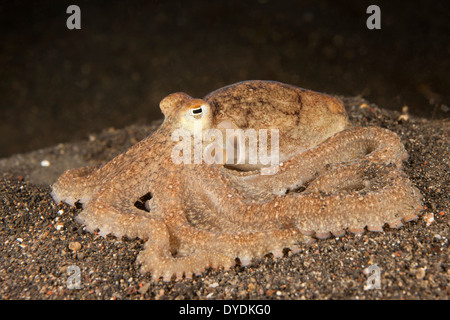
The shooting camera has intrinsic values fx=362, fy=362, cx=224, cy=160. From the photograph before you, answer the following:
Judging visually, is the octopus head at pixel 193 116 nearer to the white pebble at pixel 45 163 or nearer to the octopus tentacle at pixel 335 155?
the octopus tentacle at pixel 335 155

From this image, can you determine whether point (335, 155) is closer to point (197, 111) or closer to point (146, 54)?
point (197, 111)

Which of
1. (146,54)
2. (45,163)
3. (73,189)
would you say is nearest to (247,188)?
(73,189)

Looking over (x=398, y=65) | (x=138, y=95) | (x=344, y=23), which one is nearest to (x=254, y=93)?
(x=398, y=65)

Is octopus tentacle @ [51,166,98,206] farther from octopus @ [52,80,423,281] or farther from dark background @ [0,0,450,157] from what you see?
dark background @ [0,0,450,157]

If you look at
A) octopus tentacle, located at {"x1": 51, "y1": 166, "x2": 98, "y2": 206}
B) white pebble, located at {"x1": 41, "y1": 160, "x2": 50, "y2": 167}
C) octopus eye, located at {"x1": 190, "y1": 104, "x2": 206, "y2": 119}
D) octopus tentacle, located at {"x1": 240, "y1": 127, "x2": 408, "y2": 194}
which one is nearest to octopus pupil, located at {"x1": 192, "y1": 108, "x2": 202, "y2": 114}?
octopus eye, located at {"x1": 190, "y1": 104, "x2": 206, "y2": 119}

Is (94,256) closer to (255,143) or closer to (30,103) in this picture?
(255,143)

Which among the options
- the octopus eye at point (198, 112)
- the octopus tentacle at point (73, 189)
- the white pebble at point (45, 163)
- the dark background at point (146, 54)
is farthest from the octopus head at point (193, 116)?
the dark background at point (146, 54)
